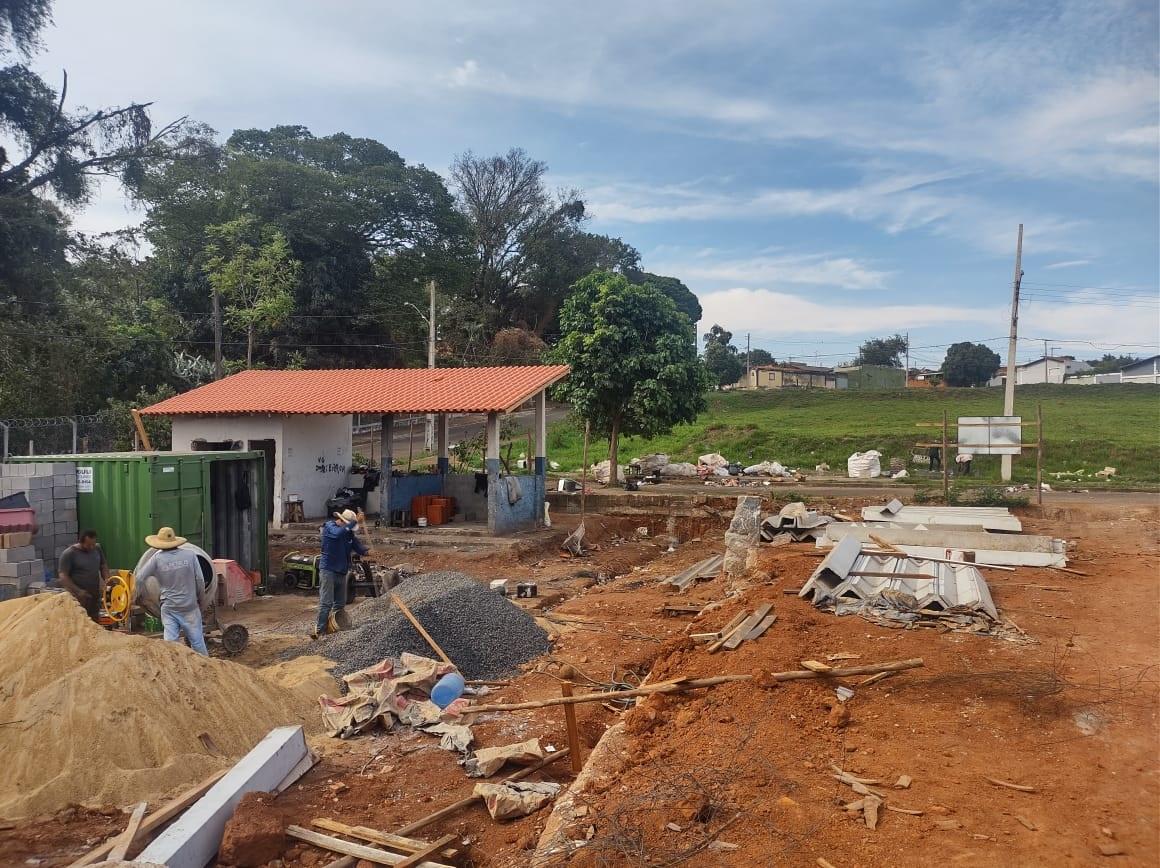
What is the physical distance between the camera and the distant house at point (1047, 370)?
187ft

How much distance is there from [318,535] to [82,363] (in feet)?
41.1

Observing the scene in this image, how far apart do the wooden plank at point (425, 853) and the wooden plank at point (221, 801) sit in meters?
1.29

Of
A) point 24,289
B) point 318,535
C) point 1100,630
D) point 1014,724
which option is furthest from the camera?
point 24,289

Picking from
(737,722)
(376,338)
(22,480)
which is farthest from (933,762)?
(376,338)

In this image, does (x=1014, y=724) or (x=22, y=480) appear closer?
(x=1014, y=724)

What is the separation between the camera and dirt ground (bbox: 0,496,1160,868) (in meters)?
4.30

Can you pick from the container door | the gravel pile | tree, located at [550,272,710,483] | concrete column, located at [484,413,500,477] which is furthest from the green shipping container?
tree, located at [550,272,710,483]

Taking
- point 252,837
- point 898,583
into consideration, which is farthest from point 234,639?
point 898,583

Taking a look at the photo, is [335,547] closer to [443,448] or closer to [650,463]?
[443,448]

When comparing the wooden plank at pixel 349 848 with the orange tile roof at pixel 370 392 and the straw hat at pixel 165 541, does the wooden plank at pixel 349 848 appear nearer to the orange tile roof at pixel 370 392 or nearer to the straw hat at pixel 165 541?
the straw hat at pixel 165 541

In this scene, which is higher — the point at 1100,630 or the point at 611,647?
the point at 1100,630

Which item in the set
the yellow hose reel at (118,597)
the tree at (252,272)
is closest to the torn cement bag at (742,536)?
the yellow hose reel at (118,597)

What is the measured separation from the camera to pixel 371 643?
9.07 m

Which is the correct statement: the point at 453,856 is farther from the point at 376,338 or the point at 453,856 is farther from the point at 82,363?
the point at 376,338
